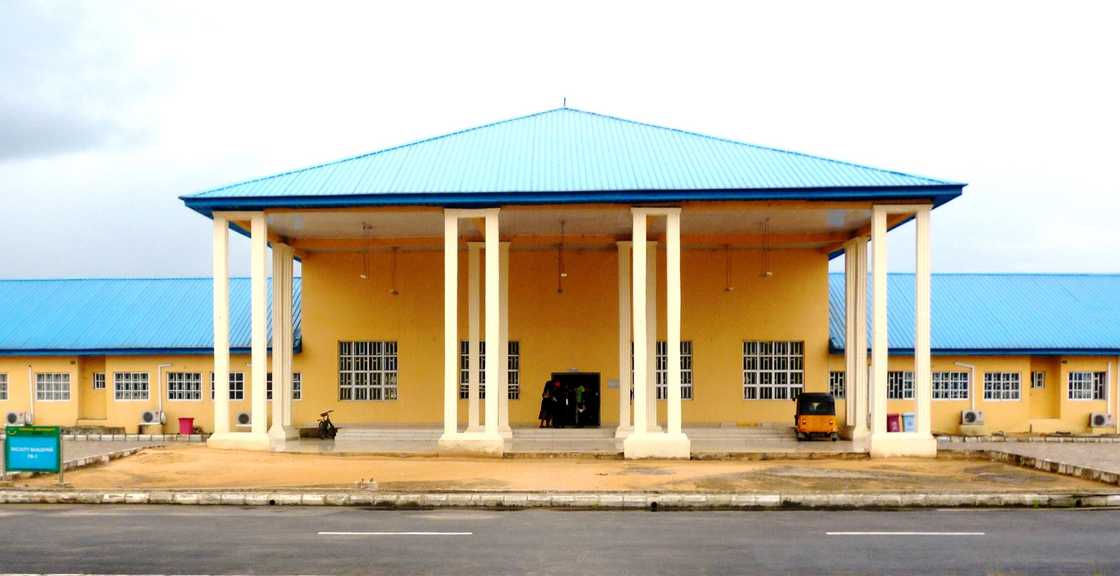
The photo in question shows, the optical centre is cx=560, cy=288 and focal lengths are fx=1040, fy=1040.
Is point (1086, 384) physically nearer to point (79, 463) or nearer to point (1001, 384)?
point (1001, 384)

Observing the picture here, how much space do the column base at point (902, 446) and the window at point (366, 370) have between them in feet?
46.2

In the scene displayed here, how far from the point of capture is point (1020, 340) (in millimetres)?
31672

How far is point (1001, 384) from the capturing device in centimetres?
3183

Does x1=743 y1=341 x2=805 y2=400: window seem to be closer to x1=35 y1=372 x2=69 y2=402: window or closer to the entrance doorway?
the entrance doorway

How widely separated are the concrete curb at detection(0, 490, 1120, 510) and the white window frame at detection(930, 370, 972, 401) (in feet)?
53.2

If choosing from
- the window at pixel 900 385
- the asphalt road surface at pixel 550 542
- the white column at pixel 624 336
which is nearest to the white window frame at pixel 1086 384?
the window at pixel 900 385

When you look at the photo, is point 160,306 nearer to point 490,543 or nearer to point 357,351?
point 357,351

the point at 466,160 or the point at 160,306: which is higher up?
the point at 466,160

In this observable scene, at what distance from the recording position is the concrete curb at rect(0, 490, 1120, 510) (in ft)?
51.2

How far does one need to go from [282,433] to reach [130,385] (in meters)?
8.46

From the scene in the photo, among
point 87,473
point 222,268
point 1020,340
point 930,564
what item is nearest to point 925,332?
point 1020,340

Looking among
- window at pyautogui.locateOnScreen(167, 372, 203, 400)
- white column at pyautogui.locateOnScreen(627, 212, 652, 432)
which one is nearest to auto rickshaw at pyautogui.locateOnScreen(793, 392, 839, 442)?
white column at pyautogui.locateOnScreen(627, 212, 652, 432)

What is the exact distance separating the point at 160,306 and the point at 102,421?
419 centimetres

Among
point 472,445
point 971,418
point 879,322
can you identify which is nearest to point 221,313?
point 472,445
